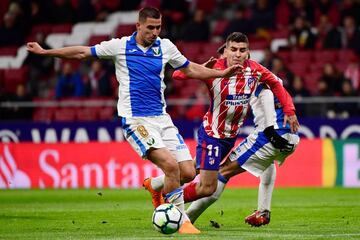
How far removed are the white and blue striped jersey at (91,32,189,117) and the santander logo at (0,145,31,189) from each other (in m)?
9.15

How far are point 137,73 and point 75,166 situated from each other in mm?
9014

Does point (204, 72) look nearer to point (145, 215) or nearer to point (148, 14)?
point (148, 14)

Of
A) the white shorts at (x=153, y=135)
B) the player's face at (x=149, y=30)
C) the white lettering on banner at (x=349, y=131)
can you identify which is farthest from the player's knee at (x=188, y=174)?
the white lettering on banner at (x=349, y=131)

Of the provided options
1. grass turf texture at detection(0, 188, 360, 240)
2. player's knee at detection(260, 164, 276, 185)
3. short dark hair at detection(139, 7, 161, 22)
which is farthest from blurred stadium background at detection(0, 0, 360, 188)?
short dark hair at detection(139, 7, 161, 22)

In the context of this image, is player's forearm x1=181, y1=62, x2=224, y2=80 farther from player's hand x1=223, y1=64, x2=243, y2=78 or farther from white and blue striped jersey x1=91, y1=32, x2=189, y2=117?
white and blue striped jersey x1=91, y1=32, x2=189, y2=117

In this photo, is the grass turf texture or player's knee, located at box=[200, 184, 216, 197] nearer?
the grass turf texture

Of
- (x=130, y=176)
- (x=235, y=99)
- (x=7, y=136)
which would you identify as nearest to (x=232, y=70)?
(x=235, y=99)

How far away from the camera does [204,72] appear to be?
9766 mm

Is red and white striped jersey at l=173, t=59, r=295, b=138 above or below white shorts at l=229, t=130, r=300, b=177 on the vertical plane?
above

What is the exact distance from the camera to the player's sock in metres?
10.1

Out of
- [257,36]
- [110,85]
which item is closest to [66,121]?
[110,85]

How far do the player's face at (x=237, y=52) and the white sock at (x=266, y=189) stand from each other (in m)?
1.33

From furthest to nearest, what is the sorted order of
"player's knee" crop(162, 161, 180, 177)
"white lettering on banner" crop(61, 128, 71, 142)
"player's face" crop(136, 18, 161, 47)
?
"white lettering on banner" crop(61, 128, 71, 142) → "player's face" crop(136, 18, 161, 47) → "player's knee" crop(162, 161, 180, 177)

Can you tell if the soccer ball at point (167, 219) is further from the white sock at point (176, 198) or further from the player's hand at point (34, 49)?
the player's hand at point (34, 49)
